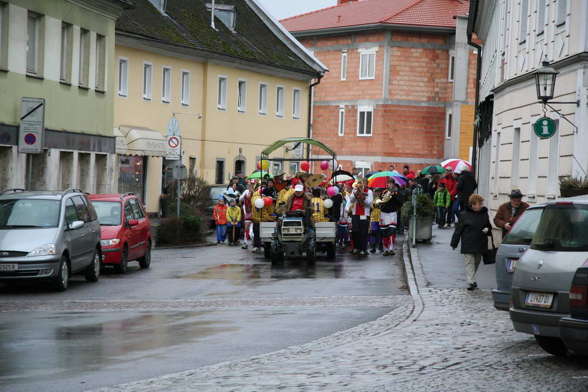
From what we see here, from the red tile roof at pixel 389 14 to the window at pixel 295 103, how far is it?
35.8ft

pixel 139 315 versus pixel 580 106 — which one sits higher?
pixel 580 106

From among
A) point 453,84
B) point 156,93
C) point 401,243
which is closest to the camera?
point 401,243

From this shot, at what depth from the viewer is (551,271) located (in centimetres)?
1227

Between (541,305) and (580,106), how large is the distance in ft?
40.8

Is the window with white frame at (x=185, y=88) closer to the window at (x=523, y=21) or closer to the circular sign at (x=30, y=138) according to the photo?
the window at (x=523, y=21)

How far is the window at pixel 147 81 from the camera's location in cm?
5309

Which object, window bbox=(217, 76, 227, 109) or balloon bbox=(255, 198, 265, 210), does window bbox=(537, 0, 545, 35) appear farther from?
window bbox=(217, 76, 227, 109)

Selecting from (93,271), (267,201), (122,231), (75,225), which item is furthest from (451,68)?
(75,225)

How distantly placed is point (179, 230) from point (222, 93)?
23.4 meters

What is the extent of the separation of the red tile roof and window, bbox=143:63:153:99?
85.0 feet

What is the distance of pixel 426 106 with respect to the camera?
256 feet

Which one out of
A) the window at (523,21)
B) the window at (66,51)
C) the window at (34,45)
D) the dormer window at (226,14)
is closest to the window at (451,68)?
the dormer window at (226,14)

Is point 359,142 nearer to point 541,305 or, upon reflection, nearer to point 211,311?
point 211,311

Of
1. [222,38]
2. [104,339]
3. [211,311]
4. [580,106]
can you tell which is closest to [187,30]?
[222,38]
